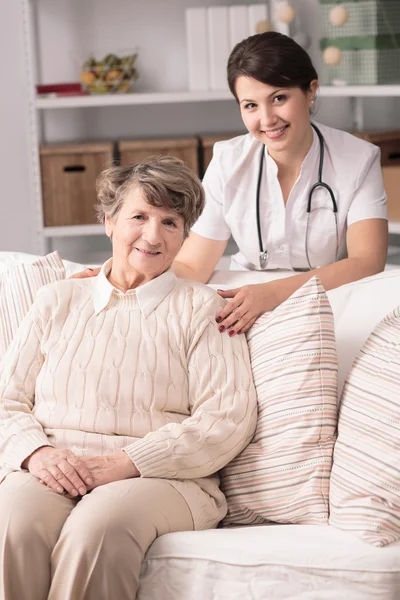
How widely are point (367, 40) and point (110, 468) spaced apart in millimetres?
2254

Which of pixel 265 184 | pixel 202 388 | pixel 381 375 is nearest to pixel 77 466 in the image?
pixel 202 388

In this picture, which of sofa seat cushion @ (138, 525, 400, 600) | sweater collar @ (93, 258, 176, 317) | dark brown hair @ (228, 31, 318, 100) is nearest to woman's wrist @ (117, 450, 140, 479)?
sofa seat cushion @ (138, 525, 400, 600)

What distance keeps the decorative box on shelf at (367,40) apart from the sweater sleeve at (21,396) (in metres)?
1.95

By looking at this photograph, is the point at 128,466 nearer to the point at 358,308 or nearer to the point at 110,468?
the point at 110,468

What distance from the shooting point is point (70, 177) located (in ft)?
12.2


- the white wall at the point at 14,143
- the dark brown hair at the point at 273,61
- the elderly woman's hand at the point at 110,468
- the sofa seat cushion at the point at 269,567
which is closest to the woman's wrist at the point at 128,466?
the elderly woman's hand at the point at 110,468

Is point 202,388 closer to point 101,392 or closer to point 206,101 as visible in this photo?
point 101,392

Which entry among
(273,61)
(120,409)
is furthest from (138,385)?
(273,61)

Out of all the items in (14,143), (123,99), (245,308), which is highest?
(123,99)

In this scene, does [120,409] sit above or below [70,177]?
below

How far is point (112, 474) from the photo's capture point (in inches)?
67.2

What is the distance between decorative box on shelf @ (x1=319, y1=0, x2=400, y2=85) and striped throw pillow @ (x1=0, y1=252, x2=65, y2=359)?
1737 millimetres

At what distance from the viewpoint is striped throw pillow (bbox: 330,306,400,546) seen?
1.59m

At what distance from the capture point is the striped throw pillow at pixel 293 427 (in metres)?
1.76
